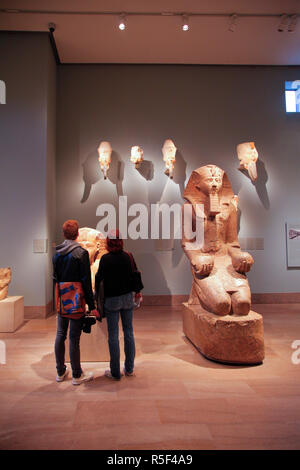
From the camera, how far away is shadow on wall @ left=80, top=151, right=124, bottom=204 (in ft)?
21.9

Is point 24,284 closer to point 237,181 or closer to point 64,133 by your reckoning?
point 64,133

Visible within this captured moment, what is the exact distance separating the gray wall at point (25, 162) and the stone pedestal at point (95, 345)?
229 cm

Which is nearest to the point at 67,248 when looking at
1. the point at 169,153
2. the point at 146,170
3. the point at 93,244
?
the point at 93,244

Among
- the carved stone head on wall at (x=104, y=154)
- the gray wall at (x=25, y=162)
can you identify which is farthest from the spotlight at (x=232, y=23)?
the gray wall at (x=25, y=162)

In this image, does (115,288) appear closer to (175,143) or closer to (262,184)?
(175,143)

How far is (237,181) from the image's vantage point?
22.5ft

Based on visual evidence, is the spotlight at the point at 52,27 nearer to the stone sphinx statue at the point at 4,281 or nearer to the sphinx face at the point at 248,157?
the sphinx face at the point at 248,157

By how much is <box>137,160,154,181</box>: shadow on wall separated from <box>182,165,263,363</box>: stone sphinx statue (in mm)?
2221

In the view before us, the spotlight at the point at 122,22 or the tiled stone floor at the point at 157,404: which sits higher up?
the spotlight at the point at 122,22

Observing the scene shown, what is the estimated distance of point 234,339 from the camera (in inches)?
135

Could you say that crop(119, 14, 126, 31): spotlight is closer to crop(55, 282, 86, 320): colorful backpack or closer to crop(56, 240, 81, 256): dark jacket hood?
crop(56, 240, 81, 256): dark jacket hood

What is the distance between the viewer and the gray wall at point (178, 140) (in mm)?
6680

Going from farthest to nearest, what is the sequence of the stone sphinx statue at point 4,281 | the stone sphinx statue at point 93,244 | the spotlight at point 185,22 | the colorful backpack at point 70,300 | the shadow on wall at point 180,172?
the shadow on wall at point 180,172 → the spotlight at point 185,22 → the stone sphinx statue at point 4,281 → the stone sphinx statue at point 93,244 → the colorful backpack at point 70,300

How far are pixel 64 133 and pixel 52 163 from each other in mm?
785
